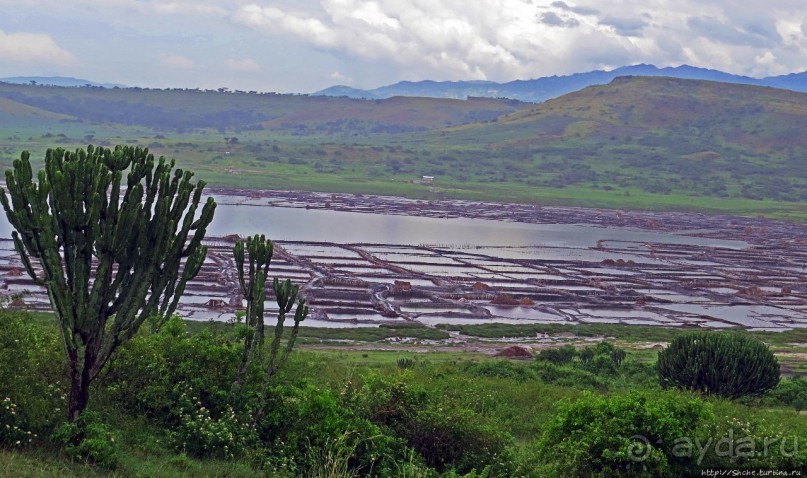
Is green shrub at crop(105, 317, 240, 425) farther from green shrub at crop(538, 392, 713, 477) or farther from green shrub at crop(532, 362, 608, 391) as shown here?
green shrub at crop(532, 362, 608, 391)

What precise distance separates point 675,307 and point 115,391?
4887 cm

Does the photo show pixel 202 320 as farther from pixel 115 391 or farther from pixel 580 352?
pixel 115 391

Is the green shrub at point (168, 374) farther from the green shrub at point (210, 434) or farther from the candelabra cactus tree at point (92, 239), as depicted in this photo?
the candelabra cactus tree at point (92, 239)

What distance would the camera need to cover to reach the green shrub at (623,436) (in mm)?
13992

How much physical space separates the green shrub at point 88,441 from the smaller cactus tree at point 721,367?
58.5ft

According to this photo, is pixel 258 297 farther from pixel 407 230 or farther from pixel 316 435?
pixel 407 230

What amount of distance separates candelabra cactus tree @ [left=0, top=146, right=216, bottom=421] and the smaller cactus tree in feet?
54.6

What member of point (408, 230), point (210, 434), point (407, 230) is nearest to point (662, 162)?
point (408, 230)

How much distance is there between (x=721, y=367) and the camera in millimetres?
26234

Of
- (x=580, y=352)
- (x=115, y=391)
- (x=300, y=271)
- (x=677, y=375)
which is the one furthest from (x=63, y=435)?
(x=300, y=271)

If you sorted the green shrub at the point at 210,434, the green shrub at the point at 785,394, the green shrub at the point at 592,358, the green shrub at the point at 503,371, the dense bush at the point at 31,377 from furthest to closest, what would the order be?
the green shrub at the point at 592,358 → the green shrub at the point at 503,371 → the green shrub at the point at 785,394 → the green shrub at the point at 210,434 → the dense bush at the point at 31,377

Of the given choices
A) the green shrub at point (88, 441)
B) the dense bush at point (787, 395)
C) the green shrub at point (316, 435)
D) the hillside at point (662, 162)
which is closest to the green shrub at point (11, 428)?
the green shrub at point (88, 441)

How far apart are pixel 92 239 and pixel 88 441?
3341mm

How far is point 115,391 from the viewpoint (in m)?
15.8
